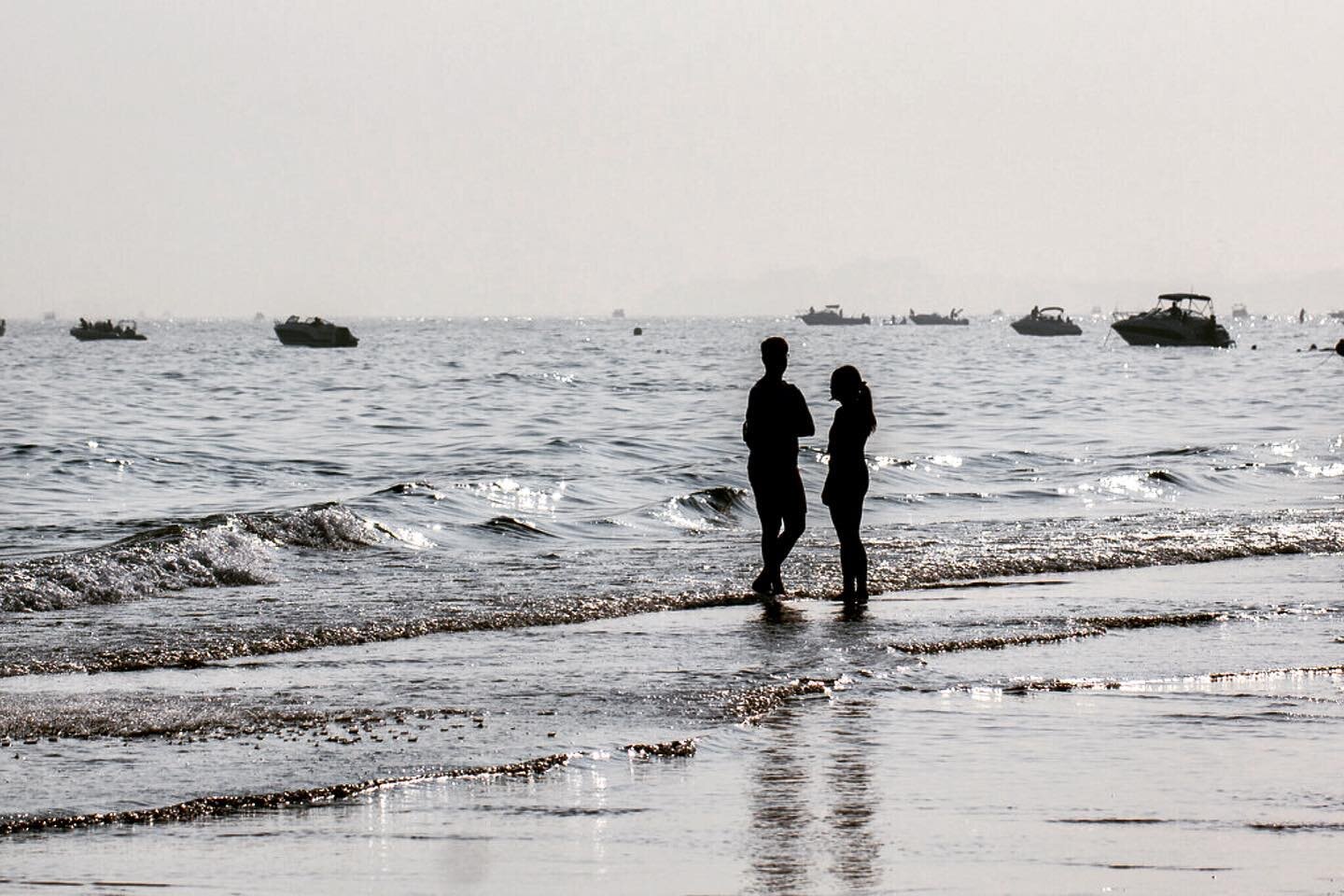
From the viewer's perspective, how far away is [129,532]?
18.5 meters

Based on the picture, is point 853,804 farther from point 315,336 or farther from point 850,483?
point 315,336

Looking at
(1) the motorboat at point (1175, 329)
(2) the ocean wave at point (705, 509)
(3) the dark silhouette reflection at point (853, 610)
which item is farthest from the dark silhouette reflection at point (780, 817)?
(1) the motorboat at point (1175, 329)

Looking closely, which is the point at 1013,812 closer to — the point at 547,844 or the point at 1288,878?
the point at 1288,878

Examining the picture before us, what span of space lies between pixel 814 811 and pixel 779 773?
63cm

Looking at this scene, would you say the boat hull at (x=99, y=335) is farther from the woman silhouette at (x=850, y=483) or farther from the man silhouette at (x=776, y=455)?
the woman silhouette at (x=850, y=483)

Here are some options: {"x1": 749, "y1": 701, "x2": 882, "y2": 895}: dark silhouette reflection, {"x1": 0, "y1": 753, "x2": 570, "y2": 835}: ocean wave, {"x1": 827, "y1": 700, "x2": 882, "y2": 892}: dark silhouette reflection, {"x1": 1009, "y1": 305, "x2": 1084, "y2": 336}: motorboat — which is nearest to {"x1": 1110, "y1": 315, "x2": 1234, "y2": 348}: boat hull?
{"x1": 1009, "y1": 305, "x2": 1084, "y2": 336}: motorboat

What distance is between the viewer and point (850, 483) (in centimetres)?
1211

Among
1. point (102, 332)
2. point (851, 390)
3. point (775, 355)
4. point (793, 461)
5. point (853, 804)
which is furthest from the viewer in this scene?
point (102, 332)

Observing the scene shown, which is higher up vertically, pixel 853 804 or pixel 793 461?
pixel 793 461

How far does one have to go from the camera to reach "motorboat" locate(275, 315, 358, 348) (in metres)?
112

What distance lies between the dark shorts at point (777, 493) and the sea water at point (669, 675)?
63cm

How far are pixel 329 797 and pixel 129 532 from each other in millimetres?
13031

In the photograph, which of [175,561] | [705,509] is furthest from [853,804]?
[705,509]

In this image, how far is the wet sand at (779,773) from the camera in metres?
5.27
